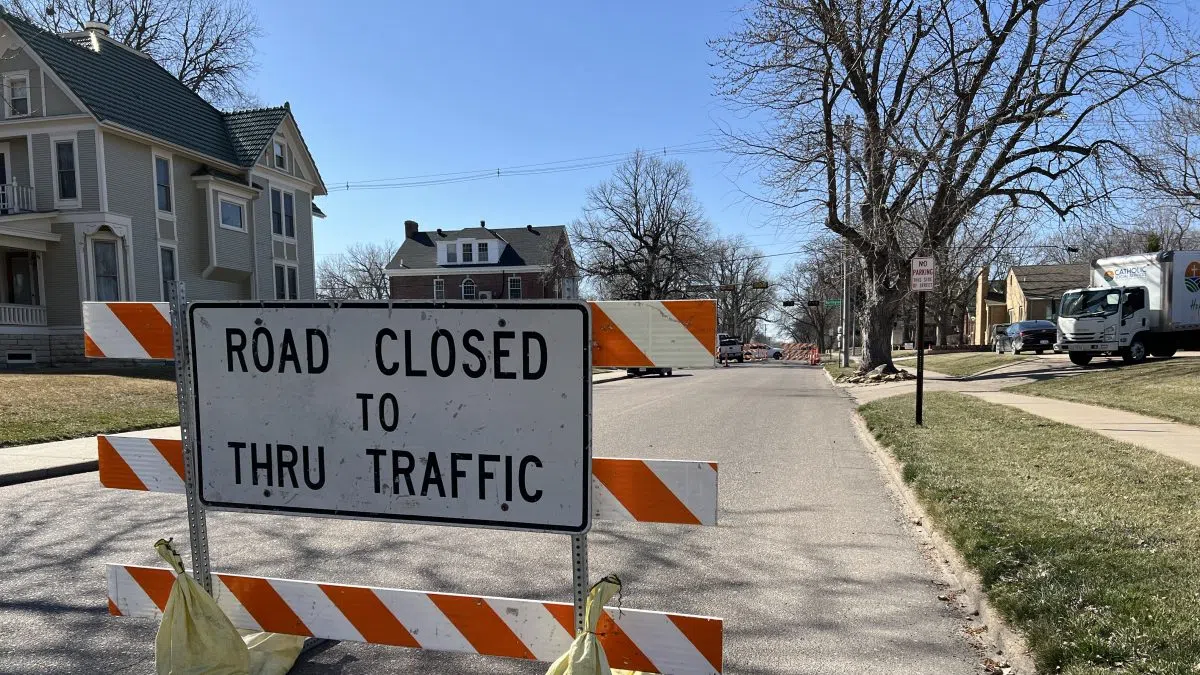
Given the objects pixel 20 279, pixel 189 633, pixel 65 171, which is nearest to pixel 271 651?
pixel 189 633

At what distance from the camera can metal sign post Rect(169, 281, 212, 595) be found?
105 inches

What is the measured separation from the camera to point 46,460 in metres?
7.99

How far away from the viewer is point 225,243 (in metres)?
26.0

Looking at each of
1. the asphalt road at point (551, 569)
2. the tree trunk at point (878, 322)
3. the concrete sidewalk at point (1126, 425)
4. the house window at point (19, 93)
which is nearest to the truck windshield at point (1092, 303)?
the tree trunk at point (878, 322)

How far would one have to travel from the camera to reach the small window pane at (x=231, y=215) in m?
26.0

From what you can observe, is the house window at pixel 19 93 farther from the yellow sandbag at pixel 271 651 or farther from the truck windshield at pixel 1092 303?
the truck windshield at pixel 1092 303

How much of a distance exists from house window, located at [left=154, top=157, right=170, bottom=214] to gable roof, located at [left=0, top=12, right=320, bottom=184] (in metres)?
0.86

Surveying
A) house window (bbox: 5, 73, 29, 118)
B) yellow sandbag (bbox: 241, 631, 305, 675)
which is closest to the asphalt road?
yellow sandbag (bbox: 241, 631, 305, 675)

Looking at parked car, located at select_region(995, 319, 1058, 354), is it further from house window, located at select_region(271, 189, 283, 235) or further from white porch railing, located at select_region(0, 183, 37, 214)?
white porch railing, located at select_region(0, 183, 37, 214)

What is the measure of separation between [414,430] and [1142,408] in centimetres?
1339

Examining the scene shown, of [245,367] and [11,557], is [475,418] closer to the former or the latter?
[245,367]

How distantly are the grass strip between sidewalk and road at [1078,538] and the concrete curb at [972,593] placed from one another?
0.06 metres

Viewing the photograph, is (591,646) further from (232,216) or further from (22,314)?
(232,216)

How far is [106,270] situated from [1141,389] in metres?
28.2
